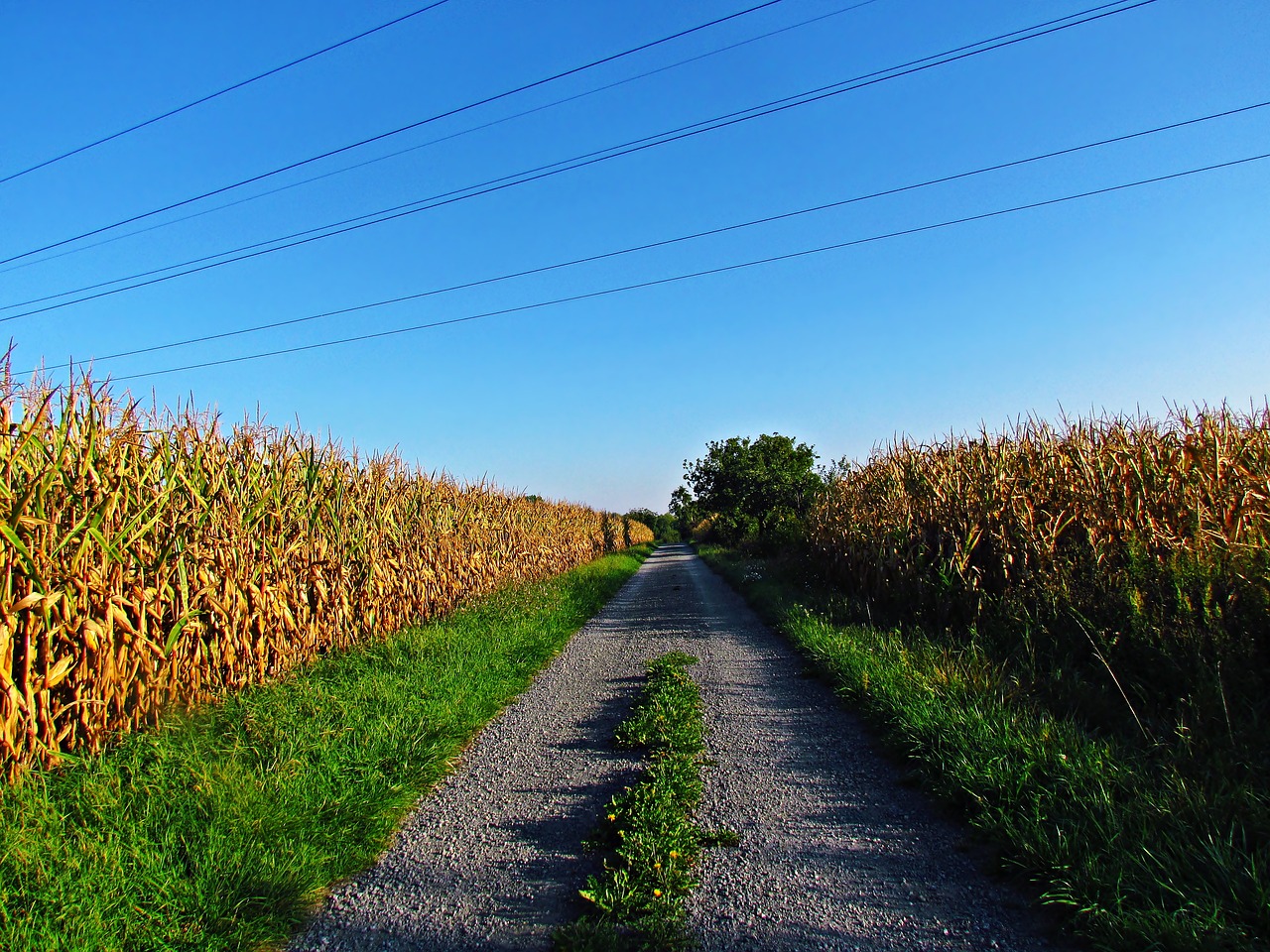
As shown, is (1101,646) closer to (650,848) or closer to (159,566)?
(650,848)

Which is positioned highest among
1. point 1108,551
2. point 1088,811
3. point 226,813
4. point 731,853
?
point 1108,551

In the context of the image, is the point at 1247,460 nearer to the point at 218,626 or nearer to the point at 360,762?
the point at 360,762

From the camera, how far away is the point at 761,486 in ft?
93.7

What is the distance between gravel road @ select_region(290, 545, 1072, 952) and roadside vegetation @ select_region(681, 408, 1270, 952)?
1.17 ft

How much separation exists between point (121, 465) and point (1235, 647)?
8.55m

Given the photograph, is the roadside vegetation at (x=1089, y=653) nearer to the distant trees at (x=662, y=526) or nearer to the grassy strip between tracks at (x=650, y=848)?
the grassy strip between tracks at (x=650, y=848)

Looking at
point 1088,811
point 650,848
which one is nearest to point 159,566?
point 650,848

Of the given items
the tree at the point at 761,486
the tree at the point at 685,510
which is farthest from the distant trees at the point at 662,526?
the tree at the point at 761,486

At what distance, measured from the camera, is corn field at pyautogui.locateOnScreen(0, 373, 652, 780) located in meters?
4.22

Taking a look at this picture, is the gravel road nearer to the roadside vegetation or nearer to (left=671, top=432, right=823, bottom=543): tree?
the roadside vegetation

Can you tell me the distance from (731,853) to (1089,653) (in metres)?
4.94

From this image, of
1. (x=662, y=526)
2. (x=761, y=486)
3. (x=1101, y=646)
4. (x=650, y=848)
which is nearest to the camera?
(x=650, y=848)

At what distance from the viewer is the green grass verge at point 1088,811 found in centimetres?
267

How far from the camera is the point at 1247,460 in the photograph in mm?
7691
